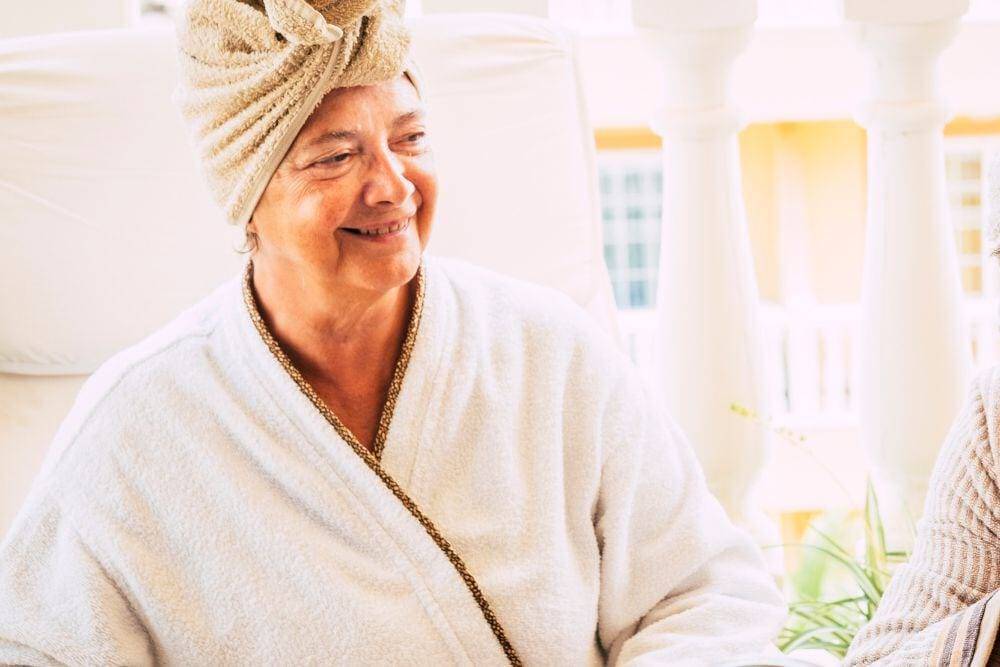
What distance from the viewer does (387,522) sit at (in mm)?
1318

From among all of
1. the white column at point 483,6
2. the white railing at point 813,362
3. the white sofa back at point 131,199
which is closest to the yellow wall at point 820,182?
the white railing at point 813,362

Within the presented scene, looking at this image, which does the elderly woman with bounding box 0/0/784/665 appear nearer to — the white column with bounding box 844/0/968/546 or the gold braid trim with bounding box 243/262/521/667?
the gold braid trim with bounding box 243/262/521/667

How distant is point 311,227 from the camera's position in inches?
49.2

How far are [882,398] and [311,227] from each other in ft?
3.09

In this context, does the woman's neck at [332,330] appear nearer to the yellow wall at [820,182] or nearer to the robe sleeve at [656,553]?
the robe sleeve at [656,553]

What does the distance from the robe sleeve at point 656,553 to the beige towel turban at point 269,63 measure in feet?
1.45

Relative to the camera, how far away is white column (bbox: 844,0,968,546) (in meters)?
1.74

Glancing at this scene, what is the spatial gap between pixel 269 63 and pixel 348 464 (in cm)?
39

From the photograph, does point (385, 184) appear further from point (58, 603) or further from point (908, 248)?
point (908, 248)

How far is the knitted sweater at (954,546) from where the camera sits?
115 centimetres

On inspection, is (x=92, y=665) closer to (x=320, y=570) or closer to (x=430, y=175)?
(x=320, y=570)

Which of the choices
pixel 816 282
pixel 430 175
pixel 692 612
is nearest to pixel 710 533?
pixel 692 612

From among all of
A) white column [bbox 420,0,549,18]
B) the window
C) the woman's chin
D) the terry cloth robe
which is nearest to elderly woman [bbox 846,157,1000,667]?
the terry cloth robe

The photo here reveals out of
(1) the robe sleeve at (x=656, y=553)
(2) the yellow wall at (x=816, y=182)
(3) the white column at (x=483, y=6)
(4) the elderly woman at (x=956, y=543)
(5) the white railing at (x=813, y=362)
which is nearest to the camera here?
(4) the elderly woman at (x=956, y=543)
